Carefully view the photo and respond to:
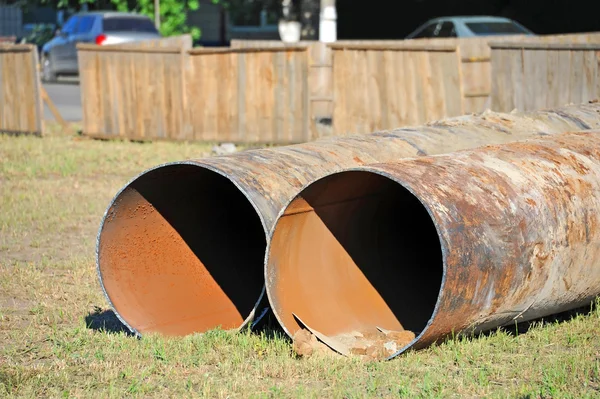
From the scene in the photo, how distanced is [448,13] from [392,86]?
17.2 m

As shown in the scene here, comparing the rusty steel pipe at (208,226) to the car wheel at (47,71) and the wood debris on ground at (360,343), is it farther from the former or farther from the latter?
the car wheel at (47,71)

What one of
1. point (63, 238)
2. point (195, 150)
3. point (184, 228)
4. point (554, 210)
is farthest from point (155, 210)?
point (195, 150)

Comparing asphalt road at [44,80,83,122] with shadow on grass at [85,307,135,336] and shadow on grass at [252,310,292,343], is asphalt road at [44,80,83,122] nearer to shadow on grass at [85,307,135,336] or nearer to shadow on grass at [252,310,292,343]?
shadow on grass at [85,307,135,336]

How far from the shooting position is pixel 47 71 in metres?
28.6

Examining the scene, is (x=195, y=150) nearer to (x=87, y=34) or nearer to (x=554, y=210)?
(x=554, y=210)

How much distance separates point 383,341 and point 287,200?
953mm

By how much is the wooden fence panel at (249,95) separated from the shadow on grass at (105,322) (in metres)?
7.67

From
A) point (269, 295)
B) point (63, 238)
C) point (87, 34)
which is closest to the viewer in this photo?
point (269, 295)

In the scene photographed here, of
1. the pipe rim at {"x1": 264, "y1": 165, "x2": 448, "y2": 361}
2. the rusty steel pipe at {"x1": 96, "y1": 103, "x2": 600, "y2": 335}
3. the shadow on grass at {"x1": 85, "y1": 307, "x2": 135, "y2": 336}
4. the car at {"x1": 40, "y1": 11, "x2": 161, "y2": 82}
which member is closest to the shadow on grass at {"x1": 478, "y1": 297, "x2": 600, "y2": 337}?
the pipe rim at {"x1": 264, "y1": 165, "x2": 448, "y2": 361}

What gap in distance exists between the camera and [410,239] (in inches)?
268

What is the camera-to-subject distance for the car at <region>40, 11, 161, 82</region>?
27.0 metres

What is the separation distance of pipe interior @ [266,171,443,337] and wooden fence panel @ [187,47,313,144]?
7324mm

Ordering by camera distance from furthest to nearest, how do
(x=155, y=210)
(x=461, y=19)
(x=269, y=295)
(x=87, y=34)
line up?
(x=87, y=34) → (x=461, y=19) → (x=155, y=210) → (x=269, y=295)

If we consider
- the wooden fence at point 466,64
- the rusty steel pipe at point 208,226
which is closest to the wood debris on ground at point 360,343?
the rusty steel pipe at point 208,226
